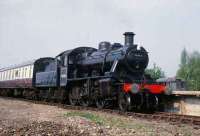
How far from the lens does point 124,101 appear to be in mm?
18781

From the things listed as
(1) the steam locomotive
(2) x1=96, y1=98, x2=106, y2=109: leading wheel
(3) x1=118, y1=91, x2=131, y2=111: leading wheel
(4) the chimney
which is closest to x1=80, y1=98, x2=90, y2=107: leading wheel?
(1) the steam locomotive

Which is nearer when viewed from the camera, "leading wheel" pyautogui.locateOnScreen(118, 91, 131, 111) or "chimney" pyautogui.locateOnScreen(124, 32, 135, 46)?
"leading wheel" pyautogui.locateOnScreen(118, 91, 131, 111)

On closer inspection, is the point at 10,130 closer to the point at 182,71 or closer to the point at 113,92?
the point at 113,92

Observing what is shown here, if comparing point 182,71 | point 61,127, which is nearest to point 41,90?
point 61,127

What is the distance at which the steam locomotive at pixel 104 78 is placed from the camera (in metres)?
18.8

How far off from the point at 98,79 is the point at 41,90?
9.10m

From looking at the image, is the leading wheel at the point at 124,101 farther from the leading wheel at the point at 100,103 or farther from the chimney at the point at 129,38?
the chimney at the point at 129,38

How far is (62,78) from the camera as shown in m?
23.6

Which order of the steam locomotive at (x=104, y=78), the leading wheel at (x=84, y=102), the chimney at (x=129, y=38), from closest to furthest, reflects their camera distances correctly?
the steam locomotive at (x=104, y=78) → the chimney at (x=129, y=38) → the leading wheel at (x=84, y=102)

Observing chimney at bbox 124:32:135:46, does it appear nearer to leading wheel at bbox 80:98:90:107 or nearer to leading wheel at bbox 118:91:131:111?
leading wheel at bbox 118:91:131:111

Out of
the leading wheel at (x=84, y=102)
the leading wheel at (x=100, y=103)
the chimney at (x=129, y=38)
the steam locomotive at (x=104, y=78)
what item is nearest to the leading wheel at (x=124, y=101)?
the steam locomotive at (x=104, y=78)

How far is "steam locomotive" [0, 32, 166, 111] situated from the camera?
18.8 m

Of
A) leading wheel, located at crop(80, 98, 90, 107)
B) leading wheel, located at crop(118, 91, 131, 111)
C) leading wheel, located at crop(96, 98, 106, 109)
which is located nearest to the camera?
leading wheel, located at crop(118, 91, 131, 111)

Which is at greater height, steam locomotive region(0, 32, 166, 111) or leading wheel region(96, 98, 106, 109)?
steam locomotive region(0, 32, 166, 111)
